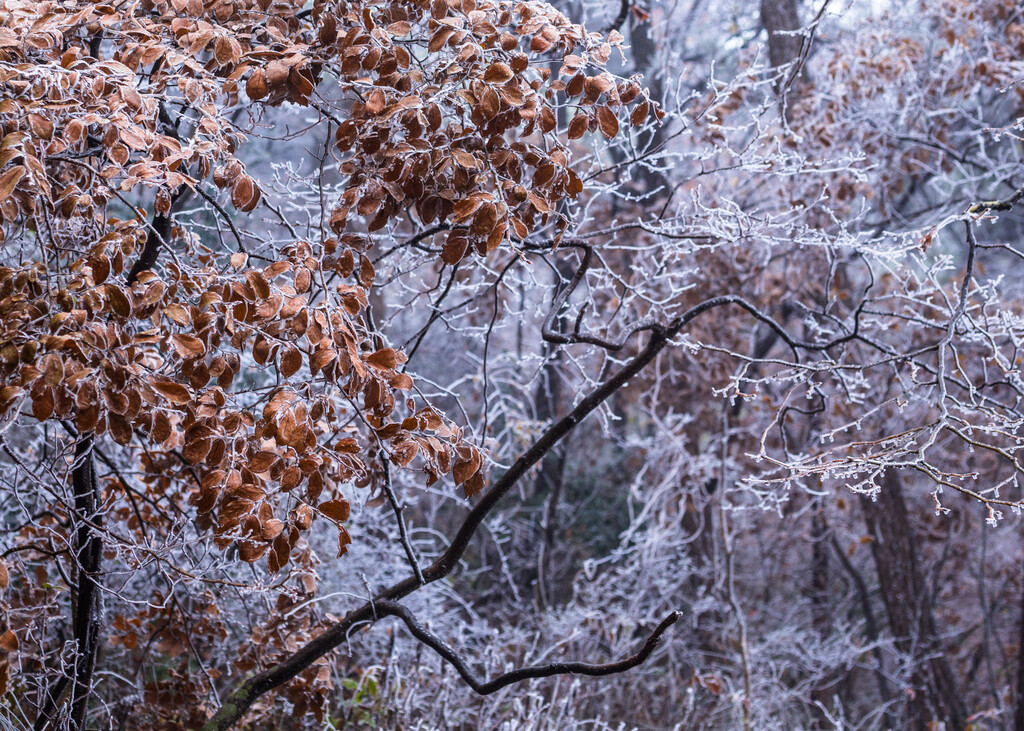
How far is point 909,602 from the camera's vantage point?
6543 mm

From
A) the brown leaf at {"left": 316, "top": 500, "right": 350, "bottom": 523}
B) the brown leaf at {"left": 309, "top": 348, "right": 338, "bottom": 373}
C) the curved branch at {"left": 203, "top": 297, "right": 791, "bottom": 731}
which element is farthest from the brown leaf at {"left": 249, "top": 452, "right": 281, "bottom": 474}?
the curved branch at {"left": 203, "top": 297, "right": 791, "bottom": 731}

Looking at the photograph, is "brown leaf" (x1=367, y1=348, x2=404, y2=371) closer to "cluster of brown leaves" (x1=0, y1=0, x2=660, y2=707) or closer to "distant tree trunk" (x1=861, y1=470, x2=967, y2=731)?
"cluster of brown leaves" (x1=0, y1=0, x2=660, y2=707)

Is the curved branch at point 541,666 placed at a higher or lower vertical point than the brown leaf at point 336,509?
lower

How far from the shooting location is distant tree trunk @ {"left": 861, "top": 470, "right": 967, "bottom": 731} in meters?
6.26

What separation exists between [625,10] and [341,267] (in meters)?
2.61

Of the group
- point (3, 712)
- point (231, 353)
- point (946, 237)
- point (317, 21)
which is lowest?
point (3, 712)

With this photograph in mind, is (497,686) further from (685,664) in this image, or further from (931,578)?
(931,578)

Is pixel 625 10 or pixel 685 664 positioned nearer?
pixel 625 10

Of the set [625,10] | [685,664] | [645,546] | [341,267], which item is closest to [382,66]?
[341,267]

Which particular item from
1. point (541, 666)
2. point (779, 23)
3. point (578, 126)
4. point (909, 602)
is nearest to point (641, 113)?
point (578, 126)

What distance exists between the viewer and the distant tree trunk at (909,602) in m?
6.26

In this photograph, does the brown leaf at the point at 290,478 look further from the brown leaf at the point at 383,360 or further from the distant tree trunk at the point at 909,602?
the distant tree trunk at the point at 909,602

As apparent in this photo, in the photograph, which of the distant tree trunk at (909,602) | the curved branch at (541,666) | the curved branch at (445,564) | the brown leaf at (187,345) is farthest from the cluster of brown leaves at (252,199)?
the distant tree trunk at (909,602)

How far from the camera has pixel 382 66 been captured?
2062 millimetres
